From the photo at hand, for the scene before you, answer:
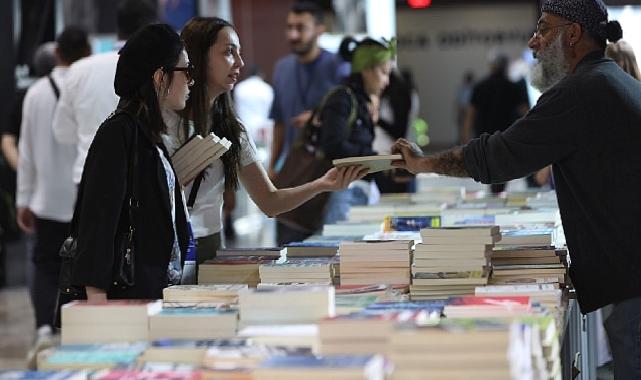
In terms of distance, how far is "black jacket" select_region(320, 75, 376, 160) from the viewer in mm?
6359

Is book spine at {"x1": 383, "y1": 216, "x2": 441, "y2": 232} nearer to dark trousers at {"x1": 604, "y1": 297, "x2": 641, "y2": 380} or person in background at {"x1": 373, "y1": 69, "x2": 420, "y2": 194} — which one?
dark trousers at {"x1": 604, "y1": 297, "x2": 641, "y2": 380}

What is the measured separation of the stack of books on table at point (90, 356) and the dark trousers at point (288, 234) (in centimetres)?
363

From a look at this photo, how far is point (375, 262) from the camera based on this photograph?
3.90m

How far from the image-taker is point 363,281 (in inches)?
154

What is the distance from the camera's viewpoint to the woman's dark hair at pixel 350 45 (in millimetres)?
6578

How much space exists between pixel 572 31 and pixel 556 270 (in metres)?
0.83

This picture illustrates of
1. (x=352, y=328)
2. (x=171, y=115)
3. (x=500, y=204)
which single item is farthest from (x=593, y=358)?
(x=352, y=328)

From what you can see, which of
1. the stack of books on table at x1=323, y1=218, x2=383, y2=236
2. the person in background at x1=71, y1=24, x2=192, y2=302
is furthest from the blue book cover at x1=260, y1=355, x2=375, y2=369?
the stack of books on table at x1=323, y1=218, x2=383, y2=236

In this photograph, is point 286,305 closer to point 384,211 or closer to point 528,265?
point 528,265

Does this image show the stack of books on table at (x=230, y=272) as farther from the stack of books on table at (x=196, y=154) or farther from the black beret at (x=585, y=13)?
the black beret at (x=585, y=13)

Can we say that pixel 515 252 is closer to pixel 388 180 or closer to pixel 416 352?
pixel 416 352

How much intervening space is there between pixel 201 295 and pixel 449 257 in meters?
0.81

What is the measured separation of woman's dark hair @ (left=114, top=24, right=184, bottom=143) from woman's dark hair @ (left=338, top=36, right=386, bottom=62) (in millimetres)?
2769

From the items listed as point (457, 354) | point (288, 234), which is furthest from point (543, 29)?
point (288, 234)
